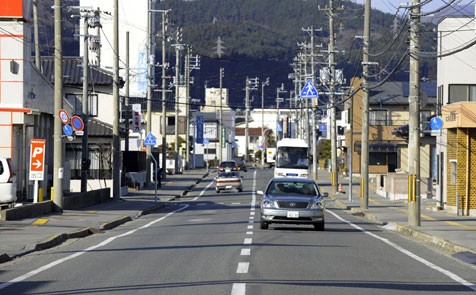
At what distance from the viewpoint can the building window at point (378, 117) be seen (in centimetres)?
8238

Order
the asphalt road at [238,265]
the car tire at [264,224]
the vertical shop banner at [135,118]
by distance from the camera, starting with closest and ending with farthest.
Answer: the asphalt road at [238,265] < the car tire at [264,224] < the vertical shop banner at [135,118]

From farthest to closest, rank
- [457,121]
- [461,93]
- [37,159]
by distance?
1. [461,93]
2. [457,121]
3. [37,159]

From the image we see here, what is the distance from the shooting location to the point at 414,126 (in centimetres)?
3008

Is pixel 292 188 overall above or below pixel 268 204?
above

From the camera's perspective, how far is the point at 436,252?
21.5 metres

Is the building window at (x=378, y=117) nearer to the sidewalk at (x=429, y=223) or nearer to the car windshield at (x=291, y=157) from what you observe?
the car windshield at (x=291, y=157)

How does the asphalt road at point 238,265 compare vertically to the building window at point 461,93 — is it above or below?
below

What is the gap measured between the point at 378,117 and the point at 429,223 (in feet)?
170

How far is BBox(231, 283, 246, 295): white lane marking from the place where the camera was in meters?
13.0

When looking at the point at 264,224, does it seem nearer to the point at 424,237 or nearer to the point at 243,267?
the point at 424,237

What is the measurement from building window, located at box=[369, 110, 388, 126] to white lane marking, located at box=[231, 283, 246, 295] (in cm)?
6952

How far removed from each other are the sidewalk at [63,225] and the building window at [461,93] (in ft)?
49.0

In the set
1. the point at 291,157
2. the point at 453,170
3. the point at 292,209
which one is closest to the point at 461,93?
the point at 453,170

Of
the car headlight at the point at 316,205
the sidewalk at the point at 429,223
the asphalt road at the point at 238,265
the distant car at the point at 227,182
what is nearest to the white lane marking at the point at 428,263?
the asphalt road at the point at 238,265
